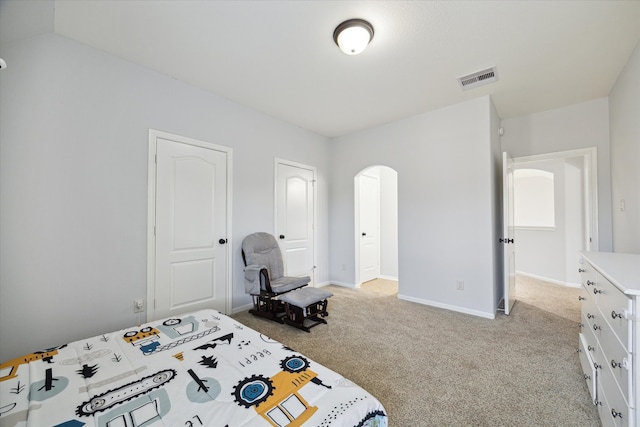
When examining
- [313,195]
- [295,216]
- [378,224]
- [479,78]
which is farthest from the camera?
[378,224]

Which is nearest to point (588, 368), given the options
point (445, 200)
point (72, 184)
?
point (445, 200)

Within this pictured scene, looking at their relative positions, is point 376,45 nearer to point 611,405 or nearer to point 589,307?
point 589,307

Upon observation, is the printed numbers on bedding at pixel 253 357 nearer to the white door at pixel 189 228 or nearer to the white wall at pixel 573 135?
the white door at pixel 189 228

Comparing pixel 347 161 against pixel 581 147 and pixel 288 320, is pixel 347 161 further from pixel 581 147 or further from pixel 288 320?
pixel 581 147

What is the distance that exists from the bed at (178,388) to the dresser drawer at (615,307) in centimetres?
109

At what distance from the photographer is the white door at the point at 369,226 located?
4.83 m

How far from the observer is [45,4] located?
5.94 feet

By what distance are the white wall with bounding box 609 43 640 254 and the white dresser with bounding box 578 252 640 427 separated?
100 cm

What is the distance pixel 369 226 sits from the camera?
5.07 metres

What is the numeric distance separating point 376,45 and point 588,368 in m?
2.88

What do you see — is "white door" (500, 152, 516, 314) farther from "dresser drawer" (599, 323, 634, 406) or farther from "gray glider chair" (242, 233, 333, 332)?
"gray glider chair" (242, 233, 333, 332)

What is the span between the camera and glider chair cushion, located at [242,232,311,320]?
3039 millimetres

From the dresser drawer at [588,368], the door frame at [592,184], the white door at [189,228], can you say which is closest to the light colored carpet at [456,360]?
the dresser drawer at [588,368]

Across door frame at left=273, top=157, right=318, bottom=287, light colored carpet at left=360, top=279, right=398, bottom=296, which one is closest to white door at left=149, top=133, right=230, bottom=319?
door frame at left=273, top=157, right=318, bottom=287
